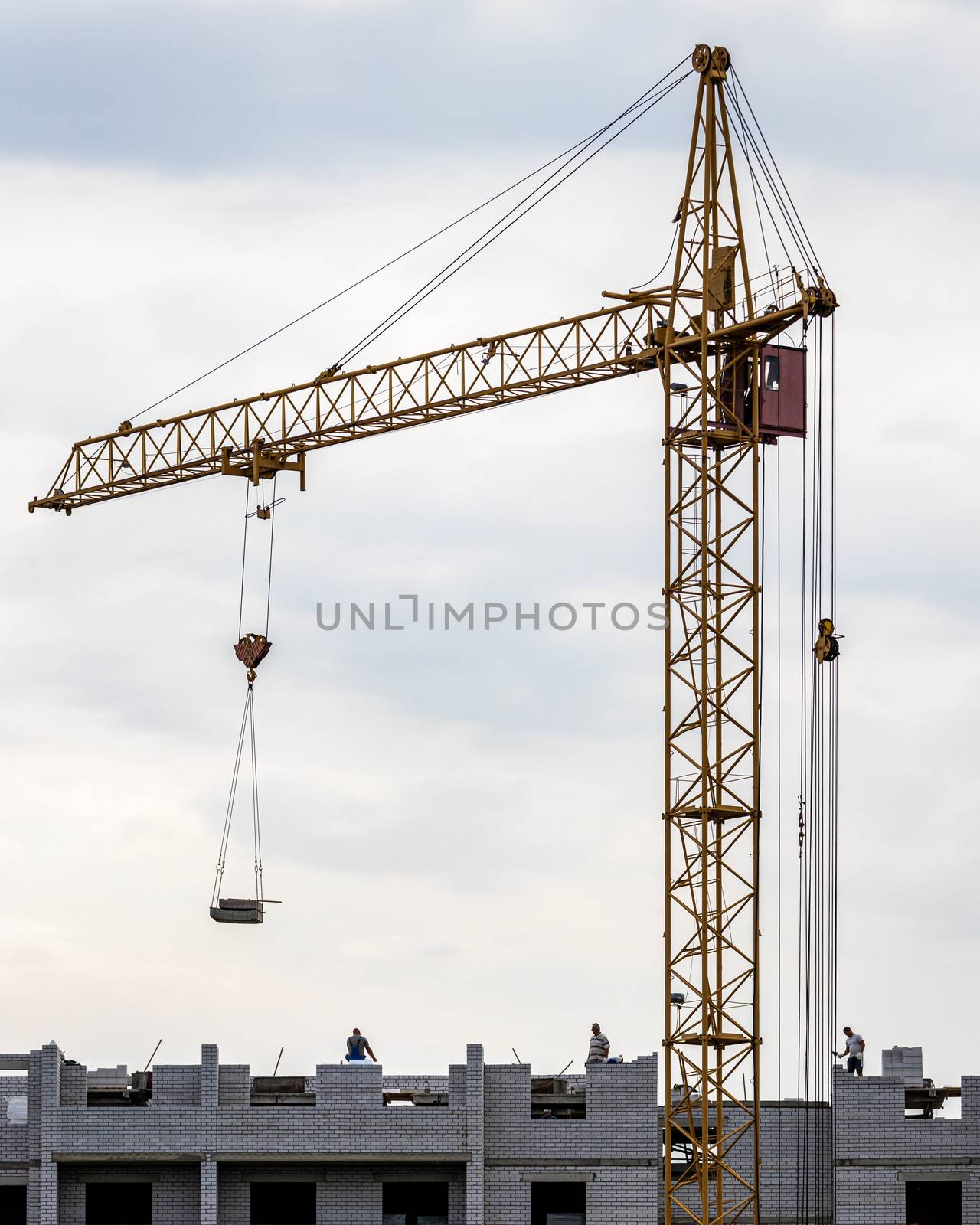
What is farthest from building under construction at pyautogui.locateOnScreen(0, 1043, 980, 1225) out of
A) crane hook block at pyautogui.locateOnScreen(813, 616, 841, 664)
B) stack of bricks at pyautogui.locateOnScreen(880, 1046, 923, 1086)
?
crane hook block at pyautogui.locateOnScreen(813, 616, 841, 664)

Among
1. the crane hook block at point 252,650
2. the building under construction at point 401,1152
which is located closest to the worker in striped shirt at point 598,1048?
the building under construction at point 401,1152

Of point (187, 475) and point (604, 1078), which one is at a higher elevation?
point (187, 475)

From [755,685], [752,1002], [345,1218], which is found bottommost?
[345,1218]

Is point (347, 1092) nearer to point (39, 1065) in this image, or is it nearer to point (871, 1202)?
point (39, 1065)

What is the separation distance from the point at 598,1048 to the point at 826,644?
870 centimetres

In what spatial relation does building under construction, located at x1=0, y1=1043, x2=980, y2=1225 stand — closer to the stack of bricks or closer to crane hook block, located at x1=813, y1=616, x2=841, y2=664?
the stack of bricks

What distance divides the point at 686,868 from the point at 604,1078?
200 inches

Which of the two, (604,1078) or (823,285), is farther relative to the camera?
(823,285)

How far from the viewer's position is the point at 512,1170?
1780 inches

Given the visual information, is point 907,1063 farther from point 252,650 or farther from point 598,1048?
point 252,650

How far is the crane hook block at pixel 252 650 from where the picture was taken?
5506cm

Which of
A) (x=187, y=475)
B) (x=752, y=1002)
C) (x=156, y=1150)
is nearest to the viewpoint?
(x=156, y=1150)

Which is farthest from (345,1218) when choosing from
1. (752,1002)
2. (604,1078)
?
(752,1002)

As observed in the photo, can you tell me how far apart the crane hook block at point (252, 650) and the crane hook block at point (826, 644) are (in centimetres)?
1152
